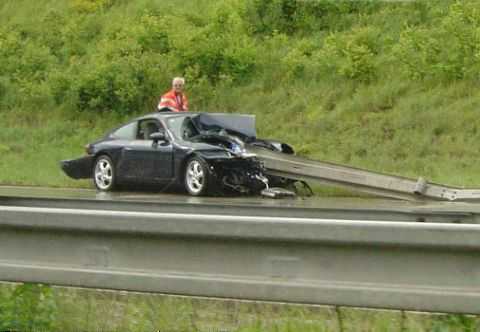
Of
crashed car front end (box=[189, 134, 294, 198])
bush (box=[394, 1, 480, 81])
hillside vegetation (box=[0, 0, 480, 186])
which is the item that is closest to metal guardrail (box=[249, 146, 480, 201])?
crashed car front end (box=[189, 134, 294, 198])

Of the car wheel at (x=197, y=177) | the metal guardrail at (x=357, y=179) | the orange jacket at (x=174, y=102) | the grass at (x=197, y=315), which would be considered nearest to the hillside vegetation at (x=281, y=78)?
the metal guardrail at (x=357, y=179)

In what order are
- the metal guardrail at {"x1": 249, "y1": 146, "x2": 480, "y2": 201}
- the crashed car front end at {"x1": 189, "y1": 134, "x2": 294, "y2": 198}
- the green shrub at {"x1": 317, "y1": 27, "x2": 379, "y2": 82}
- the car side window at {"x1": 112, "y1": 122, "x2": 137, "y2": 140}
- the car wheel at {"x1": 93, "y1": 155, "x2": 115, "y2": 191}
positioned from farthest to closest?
the green shrub at {"x1": 317, "y1": 27, "x2": 379, "y2": 82} → the car wheel at {"x1": 93, "y1": 155, "x2": 115, "y2": 191} → the car side window at {"x1": 112, "y1": 122, "x2": 137, "y2": 140} → the crashed car front end at {"x1": 189, "y1": 134, "x2": 294, "y2": 198} → the metal guardrail at {"x1": 249, "y1": 146, "x2": 480, "y2": 201}

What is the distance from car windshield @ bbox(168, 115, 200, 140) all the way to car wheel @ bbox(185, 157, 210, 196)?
0.65 meters

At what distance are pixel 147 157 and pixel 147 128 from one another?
68 centimetres

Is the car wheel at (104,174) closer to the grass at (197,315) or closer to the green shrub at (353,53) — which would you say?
the green shrub at (353,53)

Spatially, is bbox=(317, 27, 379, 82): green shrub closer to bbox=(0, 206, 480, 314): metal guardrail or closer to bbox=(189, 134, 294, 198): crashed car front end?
bbox=(189, 134, 294, 198): crashed car front end

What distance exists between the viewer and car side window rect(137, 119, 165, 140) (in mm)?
21062

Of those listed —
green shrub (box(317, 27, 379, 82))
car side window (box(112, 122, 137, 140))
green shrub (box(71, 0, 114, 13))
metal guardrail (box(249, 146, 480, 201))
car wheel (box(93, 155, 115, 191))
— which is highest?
green shrub (box(71, 0, 114, 13))

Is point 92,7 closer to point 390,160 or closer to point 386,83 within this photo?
point 386,83

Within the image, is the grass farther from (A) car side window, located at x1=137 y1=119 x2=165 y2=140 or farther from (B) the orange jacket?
(B) the orange jacket

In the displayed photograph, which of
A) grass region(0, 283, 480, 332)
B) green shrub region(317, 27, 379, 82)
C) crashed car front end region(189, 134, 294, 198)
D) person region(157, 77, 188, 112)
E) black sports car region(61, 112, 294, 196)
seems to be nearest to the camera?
grass region(0, 283, 480, 332)

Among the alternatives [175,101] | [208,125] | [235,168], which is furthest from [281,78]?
[235,168]

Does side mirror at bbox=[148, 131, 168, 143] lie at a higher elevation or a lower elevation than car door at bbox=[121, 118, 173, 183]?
higher

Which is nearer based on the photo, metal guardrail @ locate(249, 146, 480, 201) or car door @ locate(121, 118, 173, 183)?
metal guardrail @ locate(249, 146, 480, 201)
